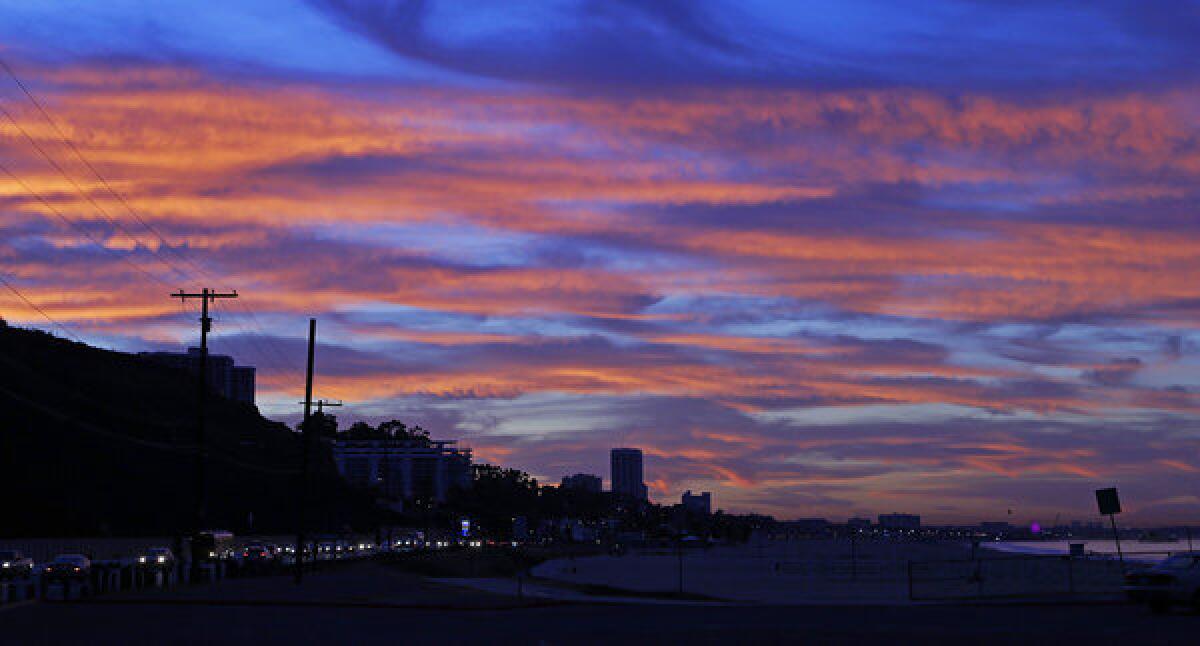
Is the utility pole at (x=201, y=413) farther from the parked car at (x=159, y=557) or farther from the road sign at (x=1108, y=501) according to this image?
the road sign at (x=1108, y=501)

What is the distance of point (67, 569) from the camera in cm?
6438

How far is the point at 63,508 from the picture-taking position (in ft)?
439

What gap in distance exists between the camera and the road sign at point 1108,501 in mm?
48281

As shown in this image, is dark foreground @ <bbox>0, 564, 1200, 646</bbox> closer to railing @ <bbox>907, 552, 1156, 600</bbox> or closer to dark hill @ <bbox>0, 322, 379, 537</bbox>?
railing @ <bbox>907, 552, 1156, 600</bbox>

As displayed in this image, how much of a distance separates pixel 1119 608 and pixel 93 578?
41.3m

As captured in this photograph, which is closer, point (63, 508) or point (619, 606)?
point (619, 606)

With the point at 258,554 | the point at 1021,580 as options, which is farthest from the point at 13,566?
the point at 1021,580

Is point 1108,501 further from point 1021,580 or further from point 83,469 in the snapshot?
point 83,469

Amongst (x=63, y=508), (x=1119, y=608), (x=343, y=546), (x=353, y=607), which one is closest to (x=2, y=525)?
(x=63, y=508)

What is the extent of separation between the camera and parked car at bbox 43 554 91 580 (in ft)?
207

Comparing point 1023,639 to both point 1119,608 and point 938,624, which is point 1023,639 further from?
point 1119,608

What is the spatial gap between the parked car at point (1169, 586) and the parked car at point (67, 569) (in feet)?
153

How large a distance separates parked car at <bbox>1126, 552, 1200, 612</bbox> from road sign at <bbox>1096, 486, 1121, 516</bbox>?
5778mm

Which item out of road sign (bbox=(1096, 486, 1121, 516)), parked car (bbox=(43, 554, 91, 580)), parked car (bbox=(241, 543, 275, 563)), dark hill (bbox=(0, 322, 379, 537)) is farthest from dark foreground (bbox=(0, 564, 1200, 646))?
dark hill (bbox=(0, 322, 379, 537))
